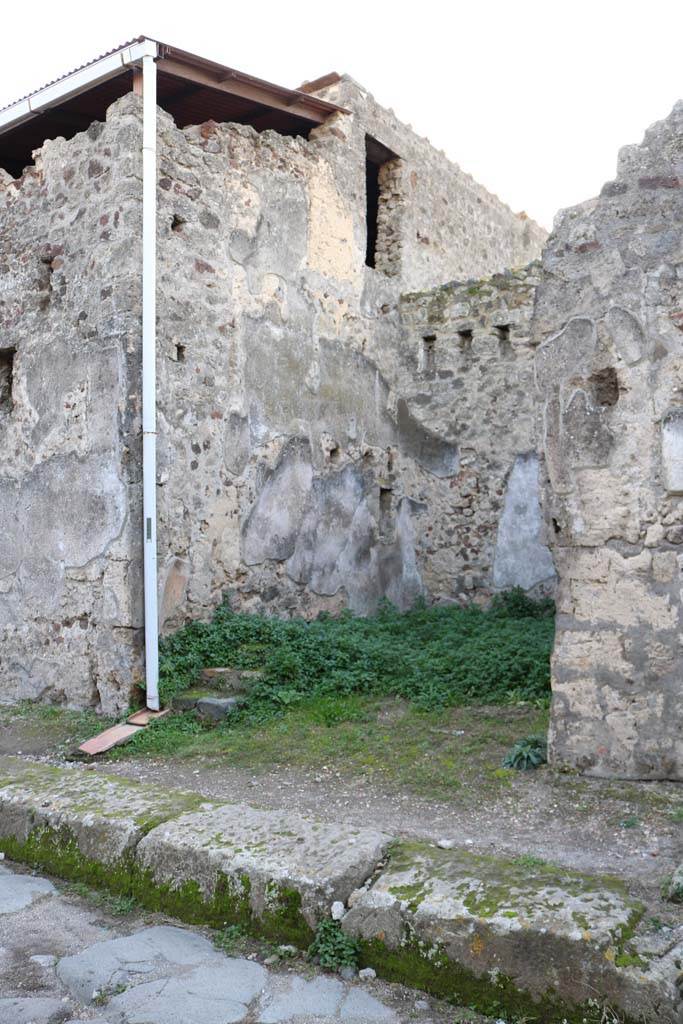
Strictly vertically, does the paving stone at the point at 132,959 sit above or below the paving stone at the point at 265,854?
below

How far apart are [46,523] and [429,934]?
524 centimetres

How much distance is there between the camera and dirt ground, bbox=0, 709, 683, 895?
3.47m

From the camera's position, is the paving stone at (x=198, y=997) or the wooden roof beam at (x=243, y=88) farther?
the wooden roof beam at (x=243, y=88)

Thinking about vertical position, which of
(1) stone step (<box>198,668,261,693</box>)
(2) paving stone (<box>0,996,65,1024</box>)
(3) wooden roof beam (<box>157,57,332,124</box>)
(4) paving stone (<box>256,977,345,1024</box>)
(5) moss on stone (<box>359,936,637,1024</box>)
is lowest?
(2) paving stone (<box>0,996,65,1024</box>)

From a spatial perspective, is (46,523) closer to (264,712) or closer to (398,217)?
(264,712)

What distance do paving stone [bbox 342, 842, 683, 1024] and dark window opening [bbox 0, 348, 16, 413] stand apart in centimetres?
584

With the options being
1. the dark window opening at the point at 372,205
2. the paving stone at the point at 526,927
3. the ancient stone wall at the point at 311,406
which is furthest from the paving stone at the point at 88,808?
the dark window opening at the point at 372,205

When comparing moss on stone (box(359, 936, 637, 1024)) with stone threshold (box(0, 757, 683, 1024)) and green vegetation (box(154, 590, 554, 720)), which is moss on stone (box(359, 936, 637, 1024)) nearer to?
stone threshold (box(0, 757, 683, 1024))

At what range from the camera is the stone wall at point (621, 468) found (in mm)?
4074

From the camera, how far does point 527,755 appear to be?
4418 mm

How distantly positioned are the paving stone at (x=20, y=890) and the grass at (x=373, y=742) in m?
1.70

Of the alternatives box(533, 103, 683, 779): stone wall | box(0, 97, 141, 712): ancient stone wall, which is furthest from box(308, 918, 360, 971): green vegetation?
box(0, 97, 141, 712): ancient stone wall

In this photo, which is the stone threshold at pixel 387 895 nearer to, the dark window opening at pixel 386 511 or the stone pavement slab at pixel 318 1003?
the stone pavement slab at pixel 318 1003

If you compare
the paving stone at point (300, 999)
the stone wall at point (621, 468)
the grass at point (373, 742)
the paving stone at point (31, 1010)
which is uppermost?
the stone wall at point (621, 468)
